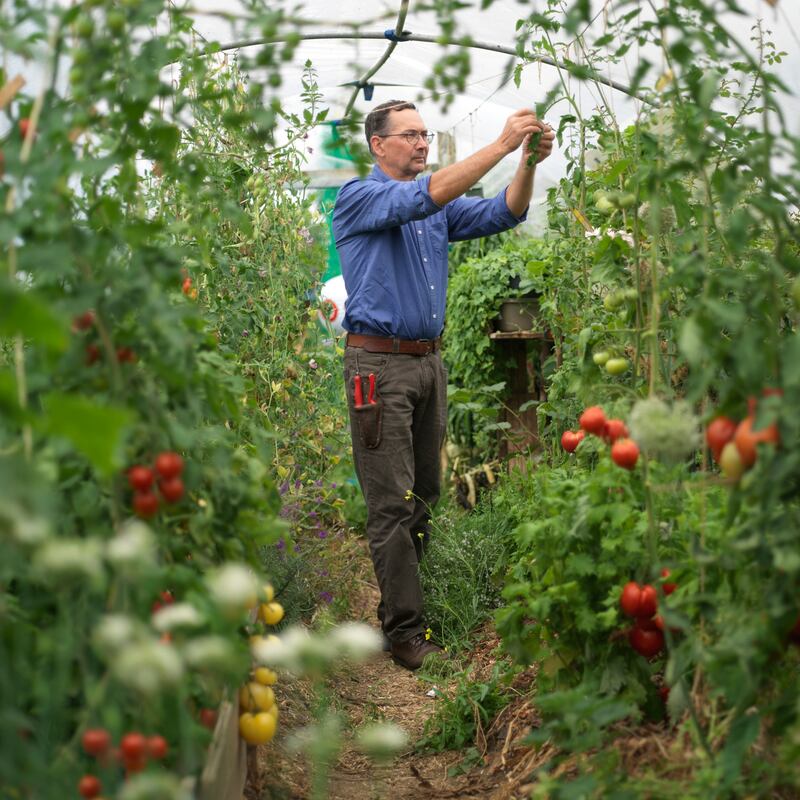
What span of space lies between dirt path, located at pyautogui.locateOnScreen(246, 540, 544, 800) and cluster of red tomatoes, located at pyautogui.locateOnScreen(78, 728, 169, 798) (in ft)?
2.80

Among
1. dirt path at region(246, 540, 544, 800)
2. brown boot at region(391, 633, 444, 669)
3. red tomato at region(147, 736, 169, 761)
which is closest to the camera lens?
red tomato at region(147, 736, 169, 761)

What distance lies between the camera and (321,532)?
15.6 feet

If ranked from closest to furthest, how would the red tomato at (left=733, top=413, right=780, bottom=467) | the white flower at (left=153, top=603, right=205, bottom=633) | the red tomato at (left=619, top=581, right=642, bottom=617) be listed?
the white flower at (left=153, top=603, right=205, bottom=633), the red tomato at (left=733, top=413, right=780, bottom=467), the red tomato at (left=619, top=581, right=642, bottom=617)

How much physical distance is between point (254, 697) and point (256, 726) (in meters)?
0.05

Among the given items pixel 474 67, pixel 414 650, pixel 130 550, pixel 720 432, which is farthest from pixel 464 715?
pixel 474 67

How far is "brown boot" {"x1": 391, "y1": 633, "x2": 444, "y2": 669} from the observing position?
3.63 m

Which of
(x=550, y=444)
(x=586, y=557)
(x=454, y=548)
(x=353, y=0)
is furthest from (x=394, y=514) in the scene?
(x=353, y=0)

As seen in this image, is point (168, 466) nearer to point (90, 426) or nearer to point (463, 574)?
point (90, 426)

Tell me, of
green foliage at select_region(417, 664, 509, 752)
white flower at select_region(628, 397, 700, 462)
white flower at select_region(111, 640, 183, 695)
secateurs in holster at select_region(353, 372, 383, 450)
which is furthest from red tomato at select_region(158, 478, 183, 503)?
secateurs in holster at select_region(353, 372, 383, 450)

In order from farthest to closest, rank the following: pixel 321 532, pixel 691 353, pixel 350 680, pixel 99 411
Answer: pixel 321 532 → pixel 350 680 → pixel 691 353 → pixel 99 411

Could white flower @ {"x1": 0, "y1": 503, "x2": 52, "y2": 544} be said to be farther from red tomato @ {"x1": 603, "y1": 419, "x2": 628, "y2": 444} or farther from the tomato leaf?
red tomato @ {"x1": 603, "y1": 419, "x2": 628, "y2": 444}

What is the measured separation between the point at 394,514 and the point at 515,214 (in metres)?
1.25

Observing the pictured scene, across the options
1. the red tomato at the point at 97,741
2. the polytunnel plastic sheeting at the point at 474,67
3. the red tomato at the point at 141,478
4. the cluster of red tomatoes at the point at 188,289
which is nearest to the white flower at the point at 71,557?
the red tomato at the point at 97,741

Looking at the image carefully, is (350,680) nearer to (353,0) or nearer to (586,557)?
(586,557)
